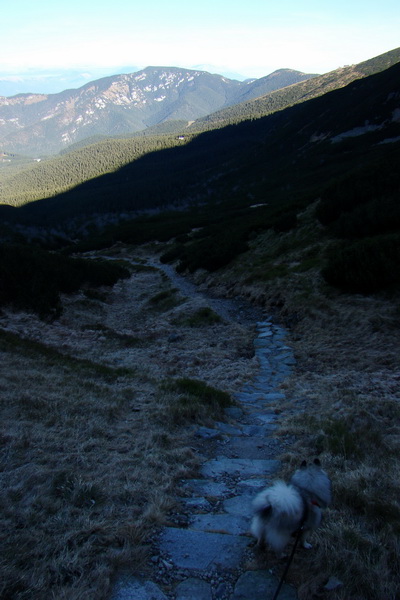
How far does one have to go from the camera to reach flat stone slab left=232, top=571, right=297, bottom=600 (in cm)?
283

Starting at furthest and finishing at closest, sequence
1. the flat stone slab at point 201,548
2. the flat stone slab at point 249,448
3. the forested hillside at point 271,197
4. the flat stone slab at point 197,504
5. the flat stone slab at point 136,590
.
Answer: the forested hillside at point 271,197
the flat stone slab at point 249,448
the flat stone slab at point 197,504
the flat stone slab at point 201,548
the flat stone slab at point 136,590

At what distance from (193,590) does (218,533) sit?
73 cm

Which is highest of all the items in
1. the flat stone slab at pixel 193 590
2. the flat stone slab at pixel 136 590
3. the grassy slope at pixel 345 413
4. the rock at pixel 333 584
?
the flat stone slab at pixel 136 590

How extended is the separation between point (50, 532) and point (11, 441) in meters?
2.28

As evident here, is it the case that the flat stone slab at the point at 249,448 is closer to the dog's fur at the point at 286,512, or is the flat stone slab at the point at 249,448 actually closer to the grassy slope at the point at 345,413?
the grassy slope at the point at 345,413

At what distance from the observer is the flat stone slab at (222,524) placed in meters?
3.65

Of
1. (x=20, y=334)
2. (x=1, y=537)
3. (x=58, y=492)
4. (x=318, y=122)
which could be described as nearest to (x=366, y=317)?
(x=58, y=492)

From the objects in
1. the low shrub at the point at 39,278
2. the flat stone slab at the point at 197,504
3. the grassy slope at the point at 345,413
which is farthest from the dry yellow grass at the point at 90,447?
the low shrub at the point at 39,278

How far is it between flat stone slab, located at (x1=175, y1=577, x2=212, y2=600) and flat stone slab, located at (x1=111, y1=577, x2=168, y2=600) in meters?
0.15

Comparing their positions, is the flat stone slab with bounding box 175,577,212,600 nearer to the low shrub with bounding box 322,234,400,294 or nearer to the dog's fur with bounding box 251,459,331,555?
the dog's fur with bounding box 251,459,331,555

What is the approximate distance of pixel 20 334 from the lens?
14547 mm

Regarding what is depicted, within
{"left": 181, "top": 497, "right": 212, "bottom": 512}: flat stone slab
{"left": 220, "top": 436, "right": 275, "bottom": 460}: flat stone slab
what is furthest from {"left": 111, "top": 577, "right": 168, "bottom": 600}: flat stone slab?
{"left": 220, "top": 436, "right": 275, "bottom": 460}: flat stone slab

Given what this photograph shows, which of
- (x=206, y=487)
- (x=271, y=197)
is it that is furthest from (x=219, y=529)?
(x=271, y=197)

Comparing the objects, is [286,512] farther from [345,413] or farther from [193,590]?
[345,413]
